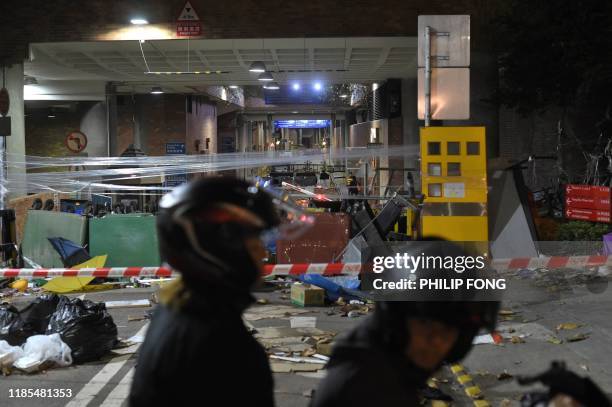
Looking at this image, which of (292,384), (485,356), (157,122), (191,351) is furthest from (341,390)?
(157,122)

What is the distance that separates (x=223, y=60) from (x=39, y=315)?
47.0 feet

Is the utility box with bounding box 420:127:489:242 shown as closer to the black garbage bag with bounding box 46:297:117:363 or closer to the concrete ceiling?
the black garbage bag with bounding box 46:297:117:363

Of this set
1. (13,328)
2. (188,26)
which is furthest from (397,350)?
(188,26)

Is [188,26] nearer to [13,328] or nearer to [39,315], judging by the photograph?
[39,315]

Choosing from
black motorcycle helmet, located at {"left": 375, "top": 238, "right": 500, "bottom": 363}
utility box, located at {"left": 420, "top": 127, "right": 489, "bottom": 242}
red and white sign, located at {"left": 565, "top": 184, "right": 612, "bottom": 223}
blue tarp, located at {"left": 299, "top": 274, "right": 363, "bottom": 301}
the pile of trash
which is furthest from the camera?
red and white sign, located at {"left": 565, "top": 184, "right": 612, "bottom": 223}

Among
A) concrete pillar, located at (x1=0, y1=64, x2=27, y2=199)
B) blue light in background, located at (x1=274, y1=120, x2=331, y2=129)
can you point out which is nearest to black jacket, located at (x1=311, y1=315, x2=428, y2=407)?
concrete pillar, located at (x1=0, y1=64, x2=27, y2=199)

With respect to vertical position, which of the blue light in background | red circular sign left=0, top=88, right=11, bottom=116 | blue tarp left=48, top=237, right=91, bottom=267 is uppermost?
the blue light in background

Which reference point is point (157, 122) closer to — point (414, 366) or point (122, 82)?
point (122, 82)

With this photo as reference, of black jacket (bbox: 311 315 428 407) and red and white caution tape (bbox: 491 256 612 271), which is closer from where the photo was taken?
black jacket (bbox: 311 315 428 407)

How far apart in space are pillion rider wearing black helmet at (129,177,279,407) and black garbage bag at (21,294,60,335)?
18.7 feet

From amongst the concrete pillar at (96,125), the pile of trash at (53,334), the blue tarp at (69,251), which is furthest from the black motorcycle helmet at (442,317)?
the concrete pillar at (96,125)

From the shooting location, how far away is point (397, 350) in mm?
1912

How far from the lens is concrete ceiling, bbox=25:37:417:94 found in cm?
1761

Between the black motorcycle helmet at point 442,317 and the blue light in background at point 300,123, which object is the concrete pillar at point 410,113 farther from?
the blue light in background at point 300,123
